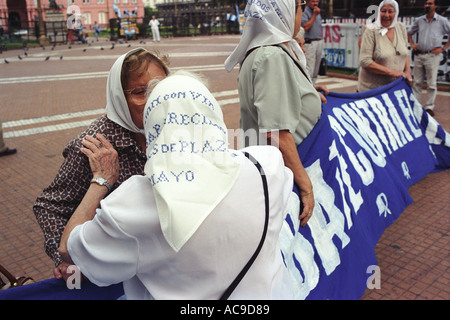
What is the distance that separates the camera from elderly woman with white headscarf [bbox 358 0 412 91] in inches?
188

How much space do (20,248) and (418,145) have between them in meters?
4.00

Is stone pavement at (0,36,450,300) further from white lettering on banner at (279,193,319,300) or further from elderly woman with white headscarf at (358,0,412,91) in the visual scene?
elderly woman with white headscarf at (358,0,412,91)

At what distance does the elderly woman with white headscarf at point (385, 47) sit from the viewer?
188 inches

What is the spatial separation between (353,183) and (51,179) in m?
3.75

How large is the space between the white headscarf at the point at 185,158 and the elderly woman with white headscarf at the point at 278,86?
0.81 meters

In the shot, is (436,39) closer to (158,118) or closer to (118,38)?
(158,118)

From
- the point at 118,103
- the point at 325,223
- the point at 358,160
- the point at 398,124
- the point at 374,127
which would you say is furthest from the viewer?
the point at 398,124

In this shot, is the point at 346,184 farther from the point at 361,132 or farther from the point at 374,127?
the point at 374,127

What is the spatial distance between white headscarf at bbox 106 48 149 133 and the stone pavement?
0.46m

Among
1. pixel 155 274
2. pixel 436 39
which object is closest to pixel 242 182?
pixel 155 274

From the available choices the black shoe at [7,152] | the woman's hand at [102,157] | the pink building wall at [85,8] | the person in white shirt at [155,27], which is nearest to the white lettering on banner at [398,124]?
the woman's hand at [102,157]

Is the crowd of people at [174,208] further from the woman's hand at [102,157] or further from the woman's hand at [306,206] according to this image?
the woman's hand at [306,206]

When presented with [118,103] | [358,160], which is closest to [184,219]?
[118,103]

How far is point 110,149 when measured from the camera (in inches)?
67.2
